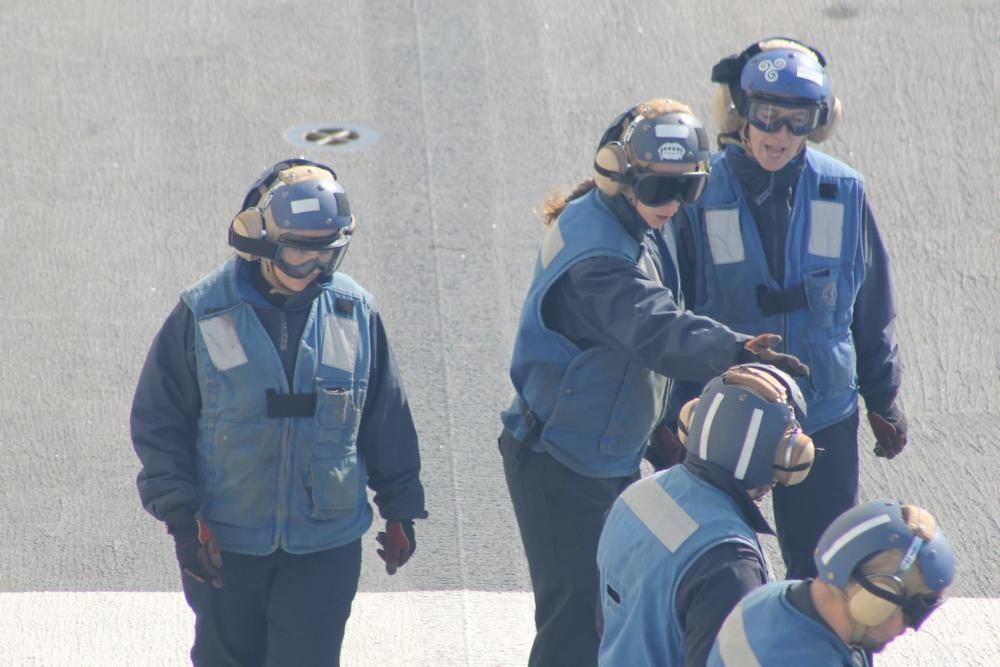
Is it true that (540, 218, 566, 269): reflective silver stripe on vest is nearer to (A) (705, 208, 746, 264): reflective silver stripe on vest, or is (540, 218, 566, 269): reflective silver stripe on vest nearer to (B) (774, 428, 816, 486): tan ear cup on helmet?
(A) (705, 208, 746, 264): reflective silver stripe on vest

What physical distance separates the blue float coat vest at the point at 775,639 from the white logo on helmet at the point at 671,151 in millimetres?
1774

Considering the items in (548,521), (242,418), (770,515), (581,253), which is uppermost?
(581,253)

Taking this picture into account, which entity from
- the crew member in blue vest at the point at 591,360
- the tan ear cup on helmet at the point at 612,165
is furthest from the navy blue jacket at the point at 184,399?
the tan ear cup on helmet at the point at 612,165

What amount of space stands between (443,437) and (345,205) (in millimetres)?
2722

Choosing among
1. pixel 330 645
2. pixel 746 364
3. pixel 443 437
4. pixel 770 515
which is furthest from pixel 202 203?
pixel 746 364

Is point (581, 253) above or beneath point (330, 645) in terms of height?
above

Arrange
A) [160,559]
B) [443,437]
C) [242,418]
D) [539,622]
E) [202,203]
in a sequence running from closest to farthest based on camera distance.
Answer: [242,418] → [539,622] → [160,559] → [443,437] → [202,203]

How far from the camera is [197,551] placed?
4.78 m

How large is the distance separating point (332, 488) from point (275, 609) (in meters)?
0.45

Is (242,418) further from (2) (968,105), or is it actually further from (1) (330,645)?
(2) (968,105)

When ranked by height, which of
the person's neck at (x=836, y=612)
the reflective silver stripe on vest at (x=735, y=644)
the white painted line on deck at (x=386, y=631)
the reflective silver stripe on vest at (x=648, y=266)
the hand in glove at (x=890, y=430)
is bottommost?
the white painted line on deck at (x=386, y=631)

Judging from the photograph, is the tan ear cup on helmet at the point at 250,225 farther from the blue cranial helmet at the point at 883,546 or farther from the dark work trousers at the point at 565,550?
the blue cranial helmet at the point at 883,546

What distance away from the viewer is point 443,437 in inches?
294

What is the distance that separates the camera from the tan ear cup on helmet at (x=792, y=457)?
4062 mm
